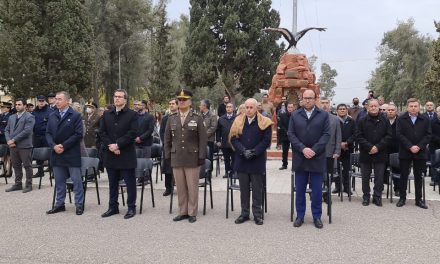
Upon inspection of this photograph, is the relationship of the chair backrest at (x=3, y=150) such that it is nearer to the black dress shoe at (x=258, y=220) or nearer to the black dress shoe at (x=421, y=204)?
the black dress shoe at (x=258, y=220)

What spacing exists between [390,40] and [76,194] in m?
50.3

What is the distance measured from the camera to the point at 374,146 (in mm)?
7617

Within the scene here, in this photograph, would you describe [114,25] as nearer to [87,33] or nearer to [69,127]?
[87,33]

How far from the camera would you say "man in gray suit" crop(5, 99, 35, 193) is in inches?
360

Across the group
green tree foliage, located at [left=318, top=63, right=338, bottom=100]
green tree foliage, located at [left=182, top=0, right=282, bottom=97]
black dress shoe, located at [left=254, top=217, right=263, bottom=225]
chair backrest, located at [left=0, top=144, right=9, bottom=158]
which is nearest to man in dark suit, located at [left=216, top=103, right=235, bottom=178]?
black dress shoe, located at [left=254, top=217, right=263, bottom=225]

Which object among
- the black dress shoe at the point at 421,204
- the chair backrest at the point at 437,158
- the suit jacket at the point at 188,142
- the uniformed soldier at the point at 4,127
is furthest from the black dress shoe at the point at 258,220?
the uniformed soldier at the point at 4,127

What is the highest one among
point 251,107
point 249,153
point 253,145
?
point 251,107

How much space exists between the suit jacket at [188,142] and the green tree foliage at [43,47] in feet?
70.6

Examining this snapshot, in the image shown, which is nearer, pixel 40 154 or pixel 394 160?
pixel 394 160

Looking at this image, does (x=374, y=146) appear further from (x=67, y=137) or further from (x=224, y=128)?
(x=67, y=137)

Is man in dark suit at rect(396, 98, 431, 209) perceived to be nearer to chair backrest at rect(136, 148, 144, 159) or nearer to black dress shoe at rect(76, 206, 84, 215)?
chair backrest at rect(136, 148, 144, 159)

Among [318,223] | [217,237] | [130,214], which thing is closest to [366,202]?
[318,223]

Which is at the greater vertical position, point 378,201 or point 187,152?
point 187,152

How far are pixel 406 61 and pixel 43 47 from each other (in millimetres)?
36395
